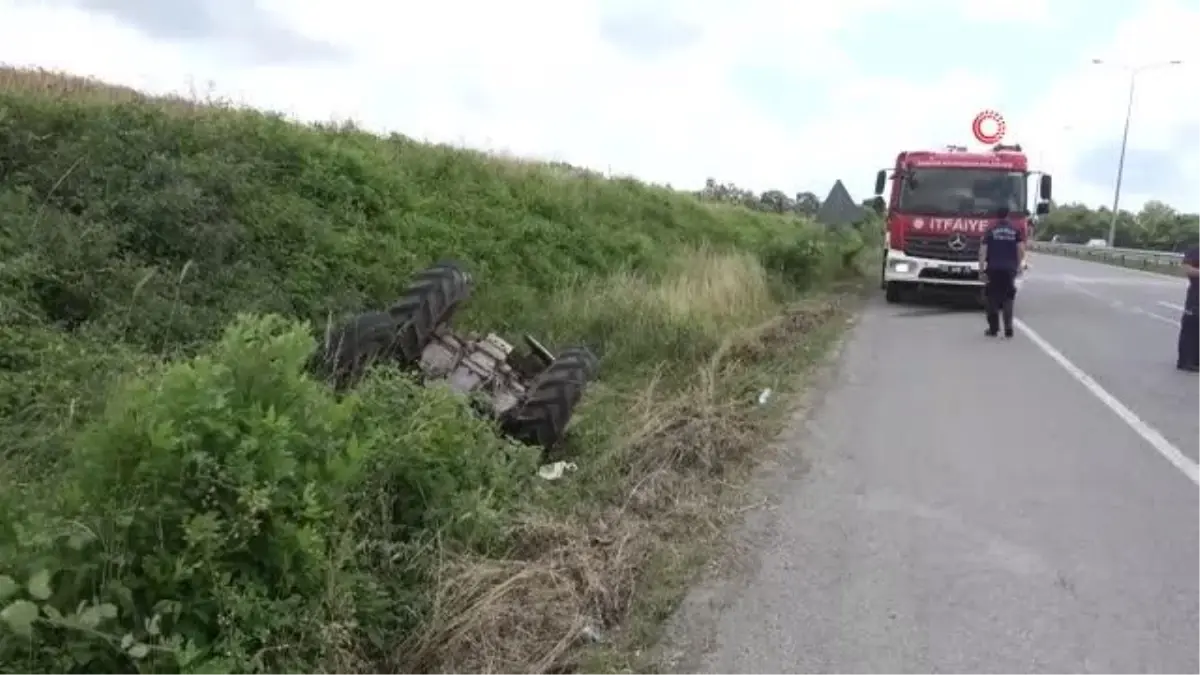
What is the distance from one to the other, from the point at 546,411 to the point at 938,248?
13794 millimetres

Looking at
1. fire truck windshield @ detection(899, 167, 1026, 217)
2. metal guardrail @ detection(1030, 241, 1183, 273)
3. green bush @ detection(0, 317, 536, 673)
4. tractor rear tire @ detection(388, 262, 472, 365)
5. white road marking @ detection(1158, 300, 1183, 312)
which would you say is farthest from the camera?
metal guardrail @ detection(1030, 241, 1183, 273)

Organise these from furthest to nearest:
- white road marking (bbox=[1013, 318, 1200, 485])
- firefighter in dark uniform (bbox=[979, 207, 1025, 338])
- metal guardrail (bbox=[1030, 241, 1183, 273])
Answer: metal guardrail (bbox=[1030, 241, 1183, 273])
firefighter in dark uniform (bbox=[979, 207, 1025, 338])
white road marking (bbox=[1013, 318, 1200, 485])

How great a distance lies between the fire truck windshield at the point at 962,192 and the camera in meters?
19.2

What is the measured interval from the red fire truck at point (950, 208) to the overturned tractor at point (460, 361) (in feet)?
41.1

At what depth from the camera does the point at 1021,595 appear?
4.92m

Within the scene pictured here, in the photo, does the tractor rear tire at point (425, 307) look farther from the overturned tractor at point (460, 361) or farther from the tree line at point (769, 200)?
the tree line at point (769, 200)

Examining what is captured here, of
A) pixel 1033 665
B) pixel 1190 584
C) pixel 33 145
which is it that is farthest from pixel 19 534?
pixel 33 145

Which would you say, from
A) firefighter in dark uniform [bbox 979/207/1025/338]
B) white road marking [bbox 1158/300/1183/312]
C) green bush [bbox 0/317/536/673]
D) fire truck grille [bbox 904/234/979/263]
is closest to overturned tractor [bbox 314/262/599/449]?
green bush [bbox 0/317/536/673]

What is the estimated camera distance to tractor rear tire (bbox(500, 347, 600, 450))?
7.15 meters

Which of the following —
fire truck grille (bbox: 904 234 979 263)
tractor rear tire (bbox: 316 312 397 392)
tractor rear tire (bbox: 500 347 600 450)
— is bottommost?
tractor rear tire (bbox: 500 347 600 450)

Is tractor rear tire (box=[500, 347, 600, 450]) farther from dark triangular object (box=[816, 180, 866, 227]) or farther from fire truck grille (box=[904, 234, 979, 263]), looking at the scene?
dark triangular object (box=[816, 180, 866, 227])

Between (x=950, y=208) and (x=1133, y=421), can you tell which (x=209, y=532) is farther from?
(x=950, y=208)

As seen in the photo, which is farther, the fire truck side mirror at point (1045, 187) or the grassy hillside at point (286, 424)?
the fire truck side mirror at point (1045, 187)

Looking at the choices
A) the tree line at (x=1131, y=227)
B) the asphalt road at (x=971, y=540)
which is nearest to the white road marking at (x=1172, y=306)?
the asphalt road at (x=971, y=540)
